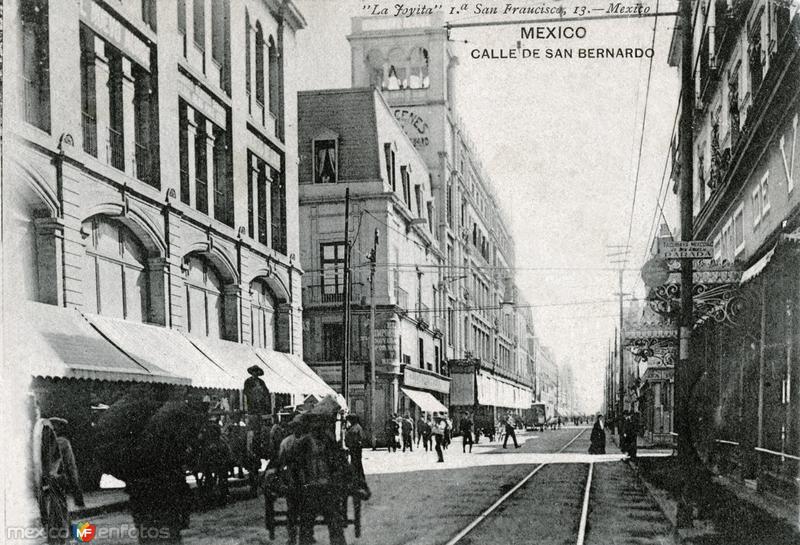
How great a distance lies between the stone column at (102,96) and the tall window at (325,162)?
23.1m

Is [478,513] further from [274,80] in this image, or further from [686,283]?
[274,80]

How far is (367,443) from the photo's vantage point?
42.0 m

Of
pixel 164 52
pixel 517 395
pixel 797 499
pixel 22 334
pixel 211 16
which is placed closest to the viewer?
pixel 22 334

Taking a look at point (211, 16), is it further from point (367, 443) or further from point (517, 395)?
point (517, 395)

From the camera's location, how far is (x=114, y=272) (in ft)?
63.1

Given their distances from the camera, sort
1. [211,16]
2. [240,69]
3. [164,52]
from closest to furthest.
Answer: [164,52] → [211,16] → [240,69]

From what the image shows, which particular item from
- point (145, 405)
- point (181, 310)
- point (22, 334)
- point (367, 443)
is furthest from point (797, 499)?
point (367, 443)

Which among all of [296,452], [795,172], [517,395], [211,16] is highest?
[211,16]

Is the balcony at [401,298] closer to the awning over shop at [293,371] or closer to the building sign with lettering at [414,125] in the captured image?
the building sign with lettering at [414,125]

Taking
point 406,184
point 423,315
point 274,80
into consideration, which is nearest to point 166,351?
point 274,80

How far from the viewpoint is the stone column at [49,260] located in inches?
647

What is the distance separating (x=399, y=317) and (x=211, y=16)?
22.7 meters

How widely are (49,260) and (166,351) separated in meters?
3.70

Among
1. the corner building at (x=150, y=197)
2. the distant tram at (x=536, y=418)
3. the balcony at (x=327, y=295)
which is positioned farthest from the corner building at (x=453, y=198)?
the corner building at (x=150, y=197)
